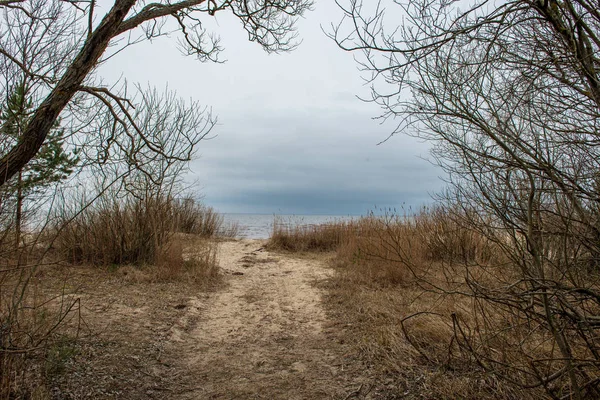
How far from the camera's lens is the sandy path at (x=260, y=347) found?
3229 millimetres

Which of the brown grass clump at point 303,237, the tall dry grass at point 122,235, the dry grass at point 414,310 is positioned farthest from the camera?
the brown grass clump at point 303,237

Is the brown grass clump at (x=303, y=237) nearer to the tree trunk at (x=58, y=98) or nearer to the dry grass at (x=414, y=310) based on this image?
the dry grass at (x=414, y=310)

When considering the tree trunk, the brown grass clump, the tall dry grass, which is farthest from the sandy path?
the brown grass clump

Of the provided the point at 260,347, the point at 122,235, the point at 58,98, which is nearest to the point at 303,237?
the point at 122,235

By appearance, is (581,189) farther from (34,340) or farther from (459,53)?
(34,340)

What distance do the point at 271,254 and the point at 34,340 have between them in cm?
926

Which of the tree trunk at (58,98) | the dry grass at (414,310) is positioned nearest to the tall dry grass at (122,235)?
the dry grass at (414,310)

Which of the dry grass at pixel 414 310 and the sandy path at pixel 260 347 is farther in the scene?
the sandy path at pixel 260 347

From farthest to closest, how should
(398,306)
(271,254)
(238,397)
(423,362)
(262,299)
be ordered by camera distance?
(271,254) < (262,299) < (398,306) < (423,362) < (238,397)

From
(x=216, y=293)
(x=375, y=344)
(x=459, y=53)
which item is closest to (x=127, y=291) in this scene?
(x=216, y=293)

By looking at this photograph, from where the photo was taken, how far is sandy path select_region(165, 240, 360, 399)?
10.6ft

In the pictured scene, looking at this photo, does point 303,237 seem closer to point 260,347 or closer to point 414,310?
point 414,310

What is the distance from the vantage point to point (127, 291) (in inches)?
234

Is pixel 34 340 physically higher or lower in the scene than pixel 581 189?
lower
